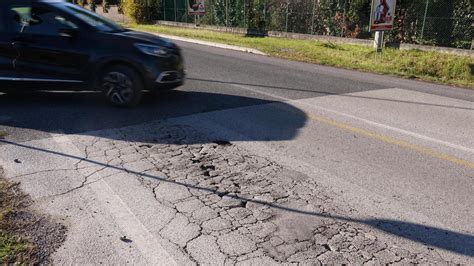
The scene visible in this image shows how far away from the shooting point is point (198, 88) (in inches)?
360

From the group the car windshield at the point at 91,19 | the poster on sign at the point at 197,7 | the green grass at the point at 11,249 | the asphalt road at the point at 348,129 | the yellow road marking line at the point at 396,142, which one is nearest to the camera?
the green grass at the point at 11,249

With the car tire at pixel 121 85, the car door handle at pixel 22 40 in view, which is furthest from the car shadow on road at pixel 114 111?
the car door handle at pixel 22 40

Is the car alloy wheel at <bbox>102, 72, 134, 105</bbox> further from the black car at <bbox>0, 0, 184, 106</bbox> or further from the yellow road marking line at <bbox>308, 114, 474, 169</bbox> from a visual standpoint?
the yellow road marking line at <bbox>308, 114, 474, 169</bbox>

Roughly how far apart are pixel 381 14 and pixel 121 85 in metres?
10.4

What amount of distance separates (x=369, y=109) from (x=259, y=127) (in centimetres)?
248

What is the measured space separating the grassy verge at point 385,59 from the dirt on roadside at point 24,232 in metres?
10.5

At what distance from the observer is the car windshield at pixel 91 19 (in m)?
7.29

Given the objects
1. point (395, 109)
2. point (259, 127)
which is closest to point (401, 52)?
point (395, 109)

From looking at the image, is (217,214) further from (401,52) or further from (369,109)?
(401,52)

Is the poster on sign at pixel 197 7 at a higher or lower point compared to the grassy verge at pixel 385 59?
higher

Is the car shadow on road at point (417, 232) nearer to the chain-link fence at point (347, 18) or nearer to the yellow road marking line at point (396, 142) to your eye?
the yellow road marking line at point (396, 142)

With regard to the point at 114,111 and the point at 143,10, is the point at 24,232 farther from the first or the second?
the point at 143,10

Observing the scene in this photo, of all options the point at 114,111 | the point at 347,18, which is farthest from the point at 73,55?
the point at 347,18

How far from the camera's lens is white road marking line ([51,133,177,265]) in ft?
10.4
